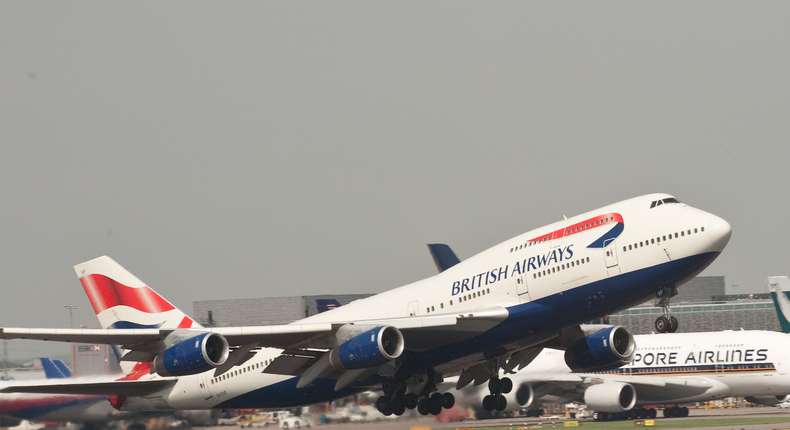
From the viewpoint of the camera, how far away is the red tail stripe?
129ft

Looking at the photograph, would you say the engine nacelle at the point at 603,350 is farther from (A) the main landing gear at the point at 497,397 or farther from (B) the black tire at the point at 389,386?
(B) the black tire at the point at 389,386

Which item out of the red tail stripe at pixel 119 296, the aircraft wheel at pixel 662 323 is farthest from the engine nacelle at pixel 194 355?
the aircraft wheel at pixel 662 323

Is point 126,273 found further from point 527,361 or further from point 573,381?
point 573,381

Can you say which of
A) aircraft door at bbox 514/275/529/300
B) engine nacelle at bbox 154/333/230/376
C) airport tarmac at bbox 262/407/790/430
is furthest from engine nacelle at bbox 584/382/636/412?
engine nacelle at bbox 154/333/230/376

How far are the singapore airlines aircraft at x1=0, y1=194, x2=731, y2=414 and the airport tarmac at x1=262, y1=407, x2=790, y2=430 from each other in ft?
22.7

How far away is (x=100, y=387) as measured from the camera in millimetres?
37562

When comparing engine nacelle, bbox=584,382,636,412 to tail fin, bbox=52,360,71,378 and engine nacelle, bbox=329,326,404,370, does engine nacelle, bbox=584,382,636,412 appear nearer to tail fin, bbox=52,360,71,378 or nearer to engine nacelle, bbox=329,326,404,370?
engine nacelle, bbox=329,326,404,370

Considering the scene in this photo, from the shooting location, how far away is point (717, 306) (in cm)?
9325

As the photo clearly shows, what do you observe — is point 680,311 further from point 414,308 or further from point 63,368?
point 63,368

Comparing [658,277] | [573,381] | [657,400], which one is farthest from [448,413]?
[658,277]

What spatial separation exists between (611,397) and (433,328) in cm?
2748

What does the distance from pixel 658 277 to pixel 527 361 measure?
32.6 feet

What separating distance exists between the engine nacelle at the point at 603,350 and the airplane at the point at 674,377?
18927mm

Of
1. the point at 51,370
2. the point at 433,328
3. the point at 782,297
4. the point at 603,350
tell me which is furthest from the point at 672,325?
the point at 782,297
